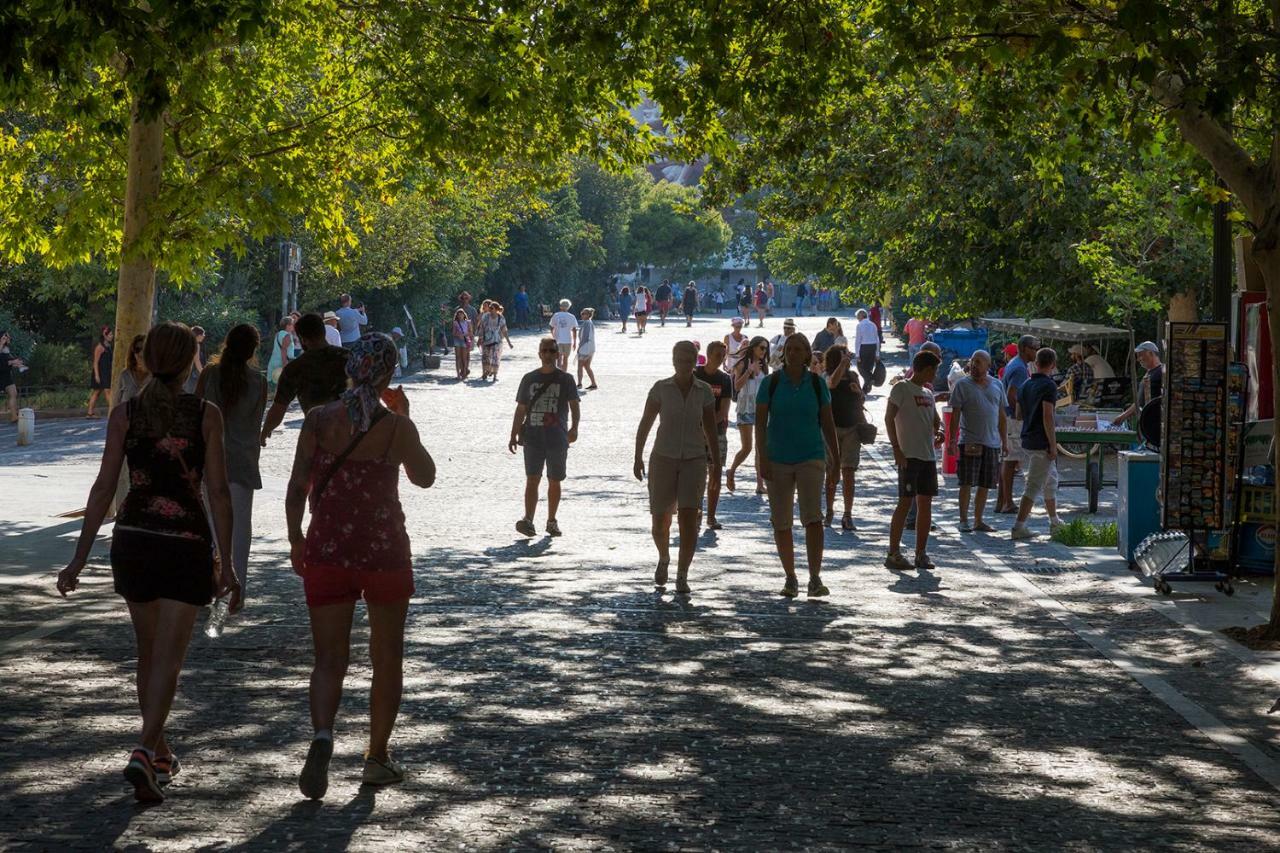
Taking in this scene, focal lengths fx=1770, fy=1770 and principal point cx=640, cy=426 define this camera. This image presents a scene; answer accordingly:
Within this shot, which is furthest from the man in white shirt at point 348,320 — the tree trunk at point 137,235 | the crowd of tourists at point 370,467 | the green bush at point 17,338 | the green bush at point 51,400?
the tree trunk at point 137,235

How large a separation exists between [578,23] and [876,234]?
11.9 m

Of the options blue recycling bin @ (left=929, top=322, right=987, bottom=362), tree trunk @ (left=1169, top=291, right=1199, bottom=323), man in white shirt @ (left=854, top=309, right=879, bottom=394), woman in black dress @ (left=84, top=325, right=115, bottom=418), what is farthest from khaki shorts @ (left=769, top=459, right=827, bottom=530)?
blue recycling bin @ (left=929, top=322, right=987, bottom=362)

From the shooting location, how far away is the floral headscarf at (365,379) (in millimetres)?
6289

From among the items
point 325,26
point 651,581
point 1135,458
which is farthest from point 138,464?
point 325,26

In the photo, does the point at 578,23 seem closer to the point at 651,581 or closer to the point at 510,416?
the point at 651,581

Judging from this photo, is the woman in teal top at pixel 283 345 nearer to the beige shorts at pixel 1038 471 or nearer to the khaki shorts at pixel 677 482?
the beige shorts at pixel 1038 471

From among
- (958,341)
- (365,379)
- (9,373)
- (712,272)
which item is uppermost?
(712,272)

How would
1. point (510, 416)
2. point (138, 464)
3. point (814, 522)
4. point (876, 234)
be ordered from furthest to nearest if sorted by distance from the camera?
1. point (510, 416)
2. point (876, 234)
3. point (814, 522)
4. point (138, 464)

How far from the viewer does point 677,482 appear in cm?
1234

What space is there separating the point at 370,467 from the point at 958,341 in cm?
3283

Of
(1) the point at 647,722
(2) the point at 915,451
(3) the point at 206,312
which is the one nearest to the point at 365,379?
(1) the point at 647,722

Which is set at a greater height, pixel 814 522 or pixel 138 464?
pixel 138 464

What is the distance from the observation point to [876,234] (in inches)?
952

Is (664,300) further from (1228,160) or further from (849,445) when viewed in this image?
(1228,160)
